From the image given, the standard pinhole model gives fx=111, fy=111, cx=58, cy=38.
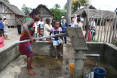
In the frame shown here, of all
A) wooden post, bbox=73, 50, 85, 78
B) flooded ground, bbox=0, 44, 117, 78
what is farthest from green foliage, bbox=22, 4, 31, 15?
wooden post, bbox=73, 50, 85, 78

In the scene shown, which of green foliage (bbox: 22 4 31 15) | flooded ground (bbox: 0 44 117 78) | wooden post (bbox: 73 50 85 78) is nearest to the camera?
wooden post (bbox: 73 50 85 78)

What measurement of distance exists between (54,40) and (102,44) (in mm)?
2006

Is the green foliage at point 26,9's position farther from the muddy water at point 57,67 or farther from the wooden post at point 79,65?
the wooden post at point 79,65

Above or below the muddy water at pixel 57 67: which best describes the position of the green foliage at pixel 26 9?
above

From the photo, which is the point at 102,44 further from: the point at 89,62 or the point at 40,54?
the point at 40,54

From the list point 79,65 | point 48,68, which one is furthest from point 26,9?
point 79,65

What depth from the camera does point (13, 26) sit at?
854 inches

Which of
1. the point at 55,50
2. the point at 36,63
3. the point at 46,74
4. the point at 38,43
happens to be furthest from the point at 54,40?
the point at 46,74

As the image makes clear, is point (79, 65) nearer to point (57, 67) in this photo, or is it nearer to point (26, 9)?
point (57, 67)

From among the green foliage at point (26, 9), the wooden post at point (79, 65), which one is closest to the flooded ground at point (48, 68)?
the wooden post at point (79, 65)

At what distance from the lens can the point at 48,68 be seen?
143 inches

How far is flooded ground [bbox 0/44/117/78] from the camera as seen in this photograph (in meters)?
3.17

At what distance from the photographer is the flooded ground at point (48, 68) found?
3.17 m

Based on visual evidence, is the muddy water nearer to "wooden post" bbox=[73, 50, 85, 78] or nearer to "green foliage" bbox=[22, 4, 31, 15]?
"wooden post" bbox=[73, 50, 85, 78]
